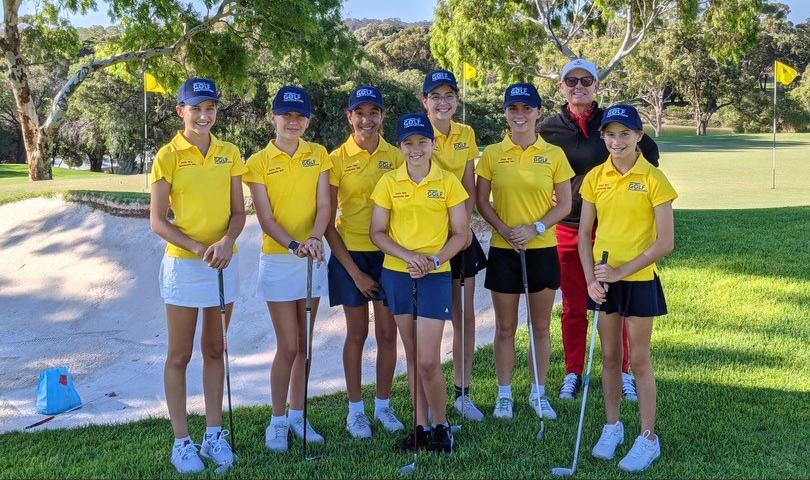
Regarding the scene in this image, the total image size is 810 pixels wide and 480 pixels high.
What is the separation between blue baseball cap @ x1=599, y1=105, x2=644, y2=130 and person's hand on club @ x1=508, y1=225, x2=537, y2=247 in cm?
80

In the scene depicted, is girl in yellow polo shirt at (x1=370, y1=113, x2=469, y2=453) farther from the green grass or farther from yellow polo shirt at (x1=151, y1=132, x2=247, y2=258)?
yellow polo shirt at (x1=151, y1=132, x2=247, y2=258)

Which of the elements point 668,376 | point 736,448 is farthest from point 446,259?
point 668,376

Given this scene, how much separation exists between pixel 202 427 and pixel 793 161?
23518 millimetres

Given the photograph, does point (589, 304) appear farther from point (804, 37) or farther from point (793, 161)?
point (804, 37)

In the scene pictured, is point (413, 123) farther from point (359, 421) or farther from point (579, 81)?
point (359, 421)

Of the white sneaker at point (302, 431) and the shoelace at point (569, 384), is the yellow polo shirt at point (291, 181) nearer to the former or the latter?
the white sneaker at point (302, 431)

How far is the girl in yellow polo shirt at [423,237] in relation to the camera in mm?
4094

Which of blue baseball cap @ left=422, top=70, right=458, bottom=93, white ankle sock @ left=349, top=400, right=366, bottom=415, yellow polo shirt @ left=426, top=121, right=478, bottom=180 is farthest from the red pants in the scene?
white ankle sock @ left=349, top=400, right=366, bottom=415

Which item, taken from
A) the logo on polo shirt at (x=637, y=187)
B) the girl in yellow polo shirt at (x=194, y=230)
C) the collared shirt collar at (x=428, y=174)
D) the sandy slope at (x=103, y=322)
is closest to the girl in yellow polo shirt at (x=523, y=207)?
the collared shirt collar at (x=428, y=174)

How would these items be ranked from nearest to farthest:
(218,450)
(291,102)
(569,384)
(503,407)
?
(218,450)
(291,102)
(503,407)
(569,384)

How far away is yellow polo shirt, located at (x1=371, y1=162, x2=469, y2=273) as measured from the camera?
4.10m

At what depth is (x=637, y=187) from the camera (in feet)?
12.8

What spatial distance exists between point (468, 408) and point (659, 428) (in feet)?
3.88

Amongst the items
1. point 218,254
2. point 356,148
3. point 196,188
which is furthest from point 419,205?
point 196,188
